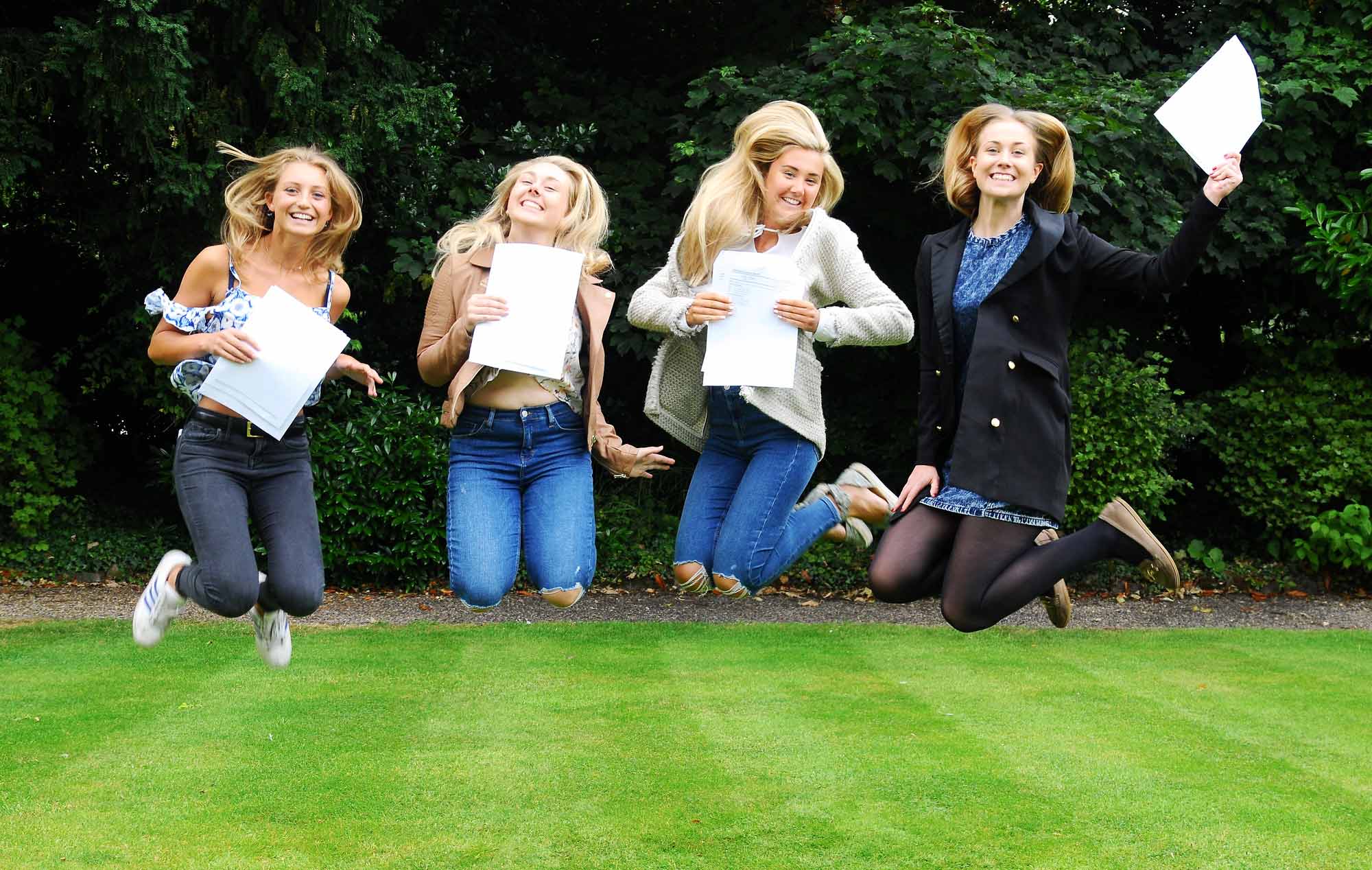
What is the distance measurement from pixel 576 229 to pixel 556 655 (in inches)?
241

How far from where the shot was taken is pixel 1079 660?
37.0 feet

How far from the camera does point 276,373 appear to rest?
4.96 meters

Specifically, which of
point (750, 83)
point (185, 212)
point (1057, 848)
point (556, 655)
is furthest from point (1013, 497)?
point (185, 212)

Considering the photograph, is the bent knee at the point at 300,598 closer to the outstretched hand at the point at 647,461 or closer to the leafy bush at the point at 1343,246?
the outstretched hand at the point at 647,461

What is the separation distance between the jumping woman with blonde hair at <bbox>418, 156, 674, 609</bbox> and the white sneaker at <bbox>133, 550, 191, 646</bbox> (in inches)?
40.0

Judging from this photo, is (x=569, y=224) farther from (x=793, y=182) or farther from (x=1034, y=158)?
(x=1034, y=158)

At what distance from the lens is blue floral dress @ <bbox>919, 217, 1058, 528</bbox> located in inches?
204

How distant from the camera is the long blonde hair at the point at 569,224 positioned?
5.57 meters

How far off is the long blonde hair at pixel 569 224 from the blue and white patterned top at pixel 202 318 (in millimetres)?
688

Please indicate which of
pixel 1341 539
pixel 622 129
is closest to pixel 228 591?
pixel 622 129

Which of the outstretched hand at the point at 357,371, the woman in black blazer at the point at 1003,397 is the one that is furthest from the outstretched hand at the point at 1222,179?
the outstretched hand at the point at 357,371

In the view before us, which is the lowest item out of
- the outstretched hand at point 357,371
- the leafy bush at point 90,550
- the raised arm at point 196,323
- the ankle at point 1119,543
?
the leafy bush at point 90,550

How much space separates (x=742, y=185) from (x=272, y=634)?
2.45 metres

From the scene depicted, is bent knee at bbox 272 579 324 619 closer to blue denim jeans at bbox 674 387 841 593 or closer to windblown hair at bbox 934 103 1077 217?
blue denim jeans at bbox 674 387 841 593
